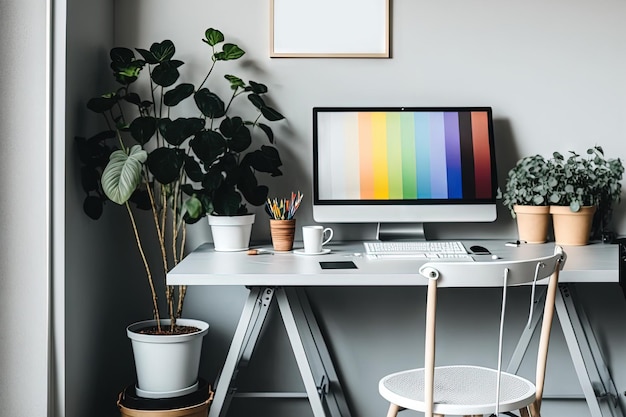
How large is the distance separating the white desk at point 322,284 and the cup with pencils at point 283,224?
7cm

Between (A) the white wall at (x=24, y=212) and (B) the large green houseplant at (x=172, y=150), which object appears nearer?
(A) the white wall at (x=24, y=212)

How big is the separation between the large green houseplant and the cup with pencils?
111 millimetres

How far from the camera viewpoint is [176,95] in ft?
8.79

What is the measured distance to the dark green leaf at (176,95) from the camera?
105 inches

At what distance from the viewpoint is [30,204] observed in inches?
92.7

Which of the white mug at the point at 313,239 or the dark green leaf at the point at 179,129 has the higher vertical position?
the dark green leaf at the point at 179,129

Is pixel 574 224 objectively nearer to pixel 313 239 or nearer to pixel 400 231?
pixel 400 231

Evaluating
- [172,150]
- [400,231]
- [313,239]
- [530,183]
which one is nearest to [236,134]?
[172,150]

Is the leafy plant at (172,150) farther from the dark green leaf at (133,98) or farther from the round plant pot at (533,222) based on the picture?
the round plant pot at (533,222)

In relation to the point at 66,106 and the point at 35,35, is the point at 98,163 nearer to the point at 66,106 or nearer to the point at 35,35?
the point at 66,106

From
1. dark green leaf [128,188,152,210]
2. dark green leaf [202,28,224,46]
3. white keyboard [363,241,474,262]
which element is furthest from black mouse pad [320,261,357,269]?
dark green leaf [202,28,224,46]

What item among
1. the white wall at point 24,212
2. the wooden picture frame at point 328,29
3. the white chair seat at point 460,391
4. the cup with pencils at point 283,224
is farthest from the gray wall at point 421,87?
the white chair seat at point 460,391

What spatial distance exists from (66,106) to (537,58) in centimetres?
175

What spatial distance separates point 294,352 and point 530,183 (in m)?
1.05
